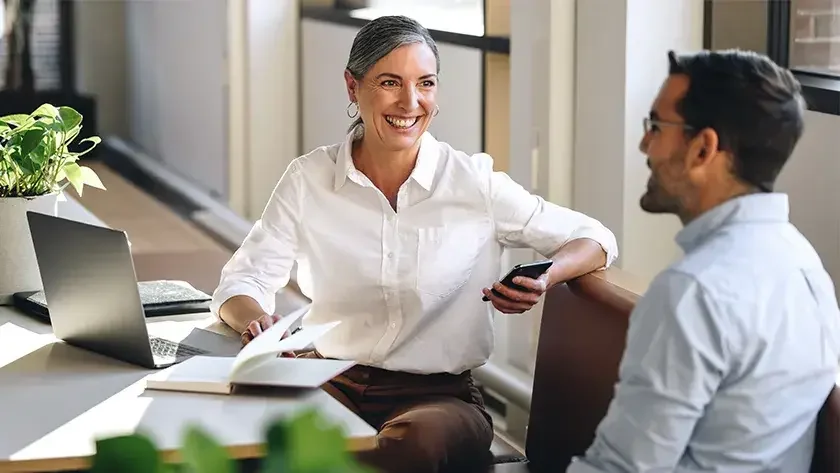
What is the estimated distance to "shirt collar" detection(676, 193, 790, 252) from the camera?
1824mm

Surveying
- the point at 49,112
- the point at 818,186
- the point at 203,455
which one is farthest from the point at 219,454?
the point at 818,186

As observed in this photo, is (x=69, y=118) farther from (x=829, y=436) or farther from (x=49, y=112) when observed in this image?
(x=829, y=436)

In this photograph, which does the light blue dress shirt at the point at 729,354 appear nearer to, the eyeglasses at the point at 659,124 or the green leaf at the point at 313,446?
the eyeglasses at the point at 659,124

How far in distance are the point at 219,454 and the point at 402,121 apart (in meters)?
1.98

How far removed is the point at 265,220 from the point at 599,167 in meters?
1.27

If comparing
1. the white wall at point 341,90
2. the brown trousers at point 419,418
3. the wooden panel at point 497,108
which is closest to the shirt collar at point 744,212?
the brown trousers at point 419,418

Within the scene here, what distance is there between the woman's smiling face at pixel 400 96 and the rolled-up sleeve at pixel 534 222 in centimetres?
21

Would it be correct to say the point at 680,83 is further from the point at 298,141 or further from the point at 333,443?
the point at 298,141

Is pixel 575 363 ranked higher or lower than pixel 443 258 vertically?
lower

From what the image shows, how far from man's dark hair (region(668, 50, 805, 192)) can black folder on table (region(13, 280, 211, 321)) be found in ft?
4.55

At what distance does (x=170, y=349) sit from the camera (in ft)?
8.19

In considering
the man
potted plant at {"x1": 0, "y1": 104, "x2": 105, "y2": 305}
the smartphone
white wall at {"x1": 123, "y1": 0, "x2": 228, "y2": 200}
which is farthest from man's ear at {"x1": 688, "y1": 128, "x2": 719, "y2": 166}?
white wall at {"x1": 123, "y1": 0, "x2": 228, "y2": 200}

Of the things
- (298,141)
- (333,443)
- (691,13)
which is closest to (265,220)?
(691,13)

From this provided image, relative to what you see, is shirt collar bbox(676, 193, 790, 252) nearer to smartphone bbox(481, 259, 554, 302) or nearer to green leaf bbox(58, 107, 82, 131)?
smartphone bbox(481, 259, 554, 302)
